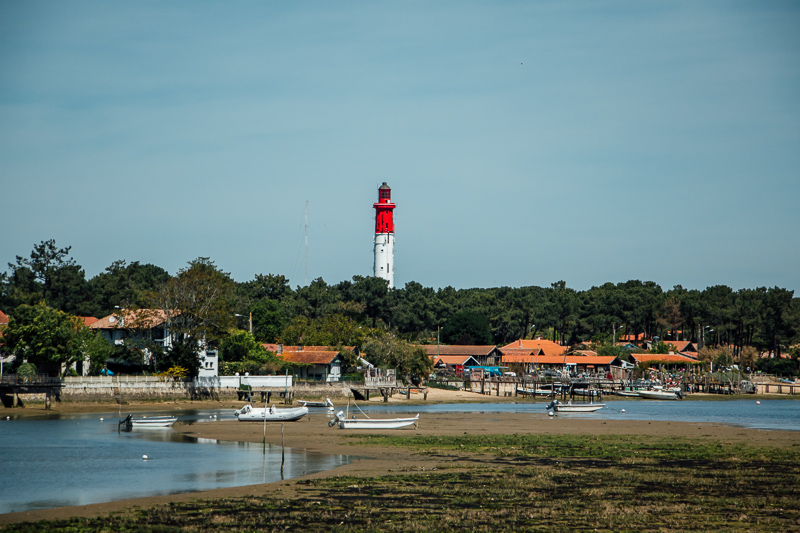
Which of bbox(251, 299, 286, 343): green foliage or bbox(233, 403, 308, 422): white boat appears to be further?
bbox(251, 299, 286, 343): green foliage

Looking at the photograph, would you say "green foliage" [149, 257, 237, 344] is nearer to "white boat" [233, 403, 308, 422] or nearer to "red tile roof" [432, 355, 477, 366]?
"white boat" [233, 403, 308, 422]

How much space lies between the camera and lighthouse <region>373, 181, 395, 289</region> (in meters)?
157

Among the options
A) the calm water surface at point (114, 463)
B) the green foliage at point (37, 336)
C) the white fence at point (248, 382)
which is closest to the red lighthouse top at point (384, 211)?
the white fence at point (248, 382)

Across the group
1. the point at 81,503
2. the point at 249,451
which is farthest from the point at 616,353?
the point at 81,503

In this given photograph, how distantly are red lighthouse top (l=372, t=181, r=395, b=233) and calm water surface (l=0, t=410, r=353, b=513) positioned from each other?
104691 mm

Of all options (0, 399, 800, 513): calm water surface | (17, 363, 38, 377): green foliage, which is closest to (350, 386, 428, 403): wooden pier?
(17, 363, 38, 377): green foliage

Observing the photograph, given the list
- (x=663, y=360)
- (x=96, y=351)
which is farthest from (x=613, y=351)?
(x=96, y=351)

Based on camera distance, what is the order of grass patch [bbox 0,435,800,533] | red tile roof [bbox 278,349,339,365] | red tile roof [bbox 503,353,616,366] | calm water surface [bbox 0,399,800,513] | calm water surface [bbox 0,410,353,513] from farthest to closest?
red tile roof [bbox 503,353,616,366]
red tile roof [bbox 278,349,339,365]
calm water surface [bbox 0,399,800,513]
calm water surface [bbox 0,410,353,513]
grass patch [bbox 0,435,800,533]

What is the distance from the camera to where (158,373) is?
80812 mm

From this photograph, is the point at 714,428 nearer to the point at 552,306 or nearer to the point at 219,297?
the point at 219,297

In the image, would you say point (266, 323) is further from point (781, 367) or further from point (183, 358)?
point (781, 367)

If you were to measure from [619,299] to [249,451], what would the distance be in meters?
140

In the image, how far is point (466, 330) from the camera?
526ft

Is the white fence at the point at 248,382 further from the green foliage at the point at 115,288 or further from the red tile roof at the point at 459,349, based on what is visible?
the red tile roof at the point at 459,349
